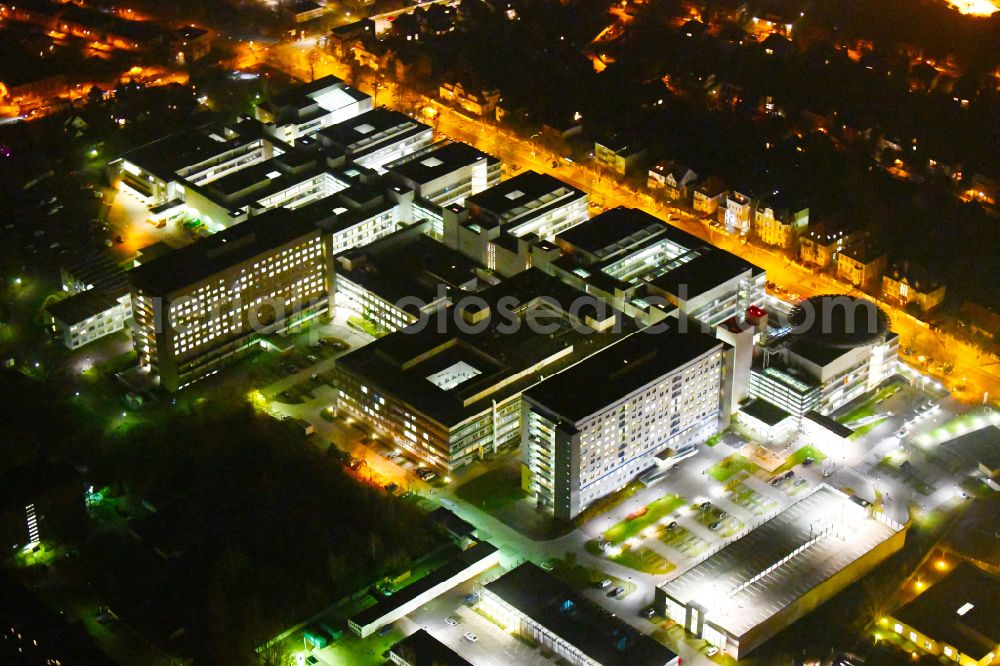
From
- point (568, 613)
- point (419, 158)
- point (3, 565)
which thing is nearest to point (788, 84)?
point (419, 158)

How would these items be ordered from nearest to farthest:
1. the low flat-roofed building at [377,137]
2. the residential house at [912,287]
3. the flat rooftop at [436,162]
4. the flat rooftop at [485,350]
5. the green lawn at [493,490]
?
the green lawn at [493,490], the flat rooftop at [485,350], the residential house at [912,287], the flat rooftop at [436,162], the low flat-roofed building at [377,137]

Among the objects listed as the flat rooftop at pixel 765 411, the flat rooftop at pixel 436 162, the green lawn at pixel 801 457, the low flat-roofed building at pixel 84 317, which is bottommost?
the green lawn at pixel 801 457

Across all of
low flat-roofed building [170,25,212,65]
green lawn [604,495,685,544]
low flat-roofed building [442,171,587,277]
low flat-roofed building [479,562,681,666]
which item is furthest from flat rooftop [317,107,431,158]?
low flat-roofed building [479,562,681,666]

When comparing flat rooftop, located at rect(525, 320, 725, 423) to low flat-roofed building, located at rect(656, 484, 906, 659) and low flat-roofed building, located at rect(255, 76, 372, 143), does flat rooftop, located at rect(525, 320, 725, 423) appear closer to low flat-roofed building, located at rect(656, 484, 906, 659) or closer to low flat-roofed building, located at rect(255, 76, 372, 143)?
low flat-roofed building, located at rect(656, 484, 906, 659)

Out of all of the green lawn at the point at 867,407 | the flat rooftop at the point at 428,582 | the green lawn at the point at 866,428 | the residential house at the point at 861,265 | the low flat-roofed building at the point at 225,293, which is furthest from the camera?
the residential house at the point at 861,265

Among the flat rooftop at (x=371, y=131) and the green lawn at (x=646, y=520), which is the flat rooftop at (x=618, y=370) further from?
the flat rooftop at (x=371, y=131)

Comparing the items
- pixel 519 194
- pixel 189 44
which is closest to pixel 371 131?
pixel 519 194

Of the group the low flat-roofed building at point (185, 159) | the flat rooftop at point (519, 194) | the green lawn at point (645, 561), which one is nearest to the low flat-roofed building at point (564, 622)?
the green lawn at point (645, 561)
